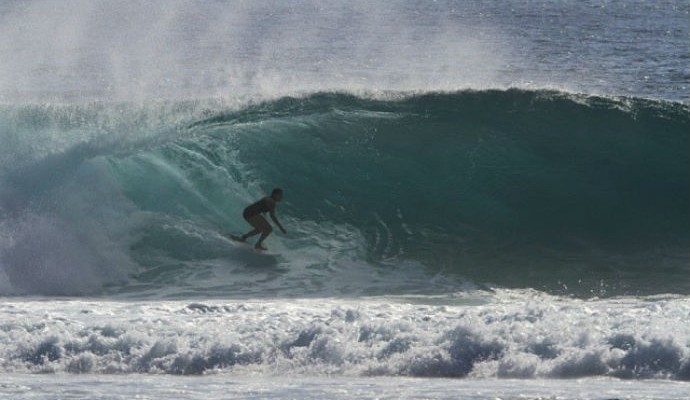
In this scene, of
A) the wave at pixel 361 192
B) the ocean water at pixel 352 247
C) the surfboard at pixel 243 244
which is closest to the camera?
the ocean water at pixel 352 247

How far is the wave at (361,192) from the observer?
15.4 meters

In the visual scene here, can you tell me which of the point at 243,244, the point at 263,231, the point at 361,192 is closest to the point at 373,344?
the point at 263,231

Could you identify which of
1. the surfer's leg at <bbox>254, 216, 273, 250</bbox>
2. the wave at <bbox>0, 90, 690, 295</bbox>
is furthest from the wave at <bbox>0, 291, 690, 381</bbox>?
the surfer's leg at <bbox>254, 216, 273, 250</bbox>

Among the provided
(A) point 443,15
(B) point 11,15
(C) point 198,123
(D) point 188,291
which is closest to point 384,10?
(A) point 443,15

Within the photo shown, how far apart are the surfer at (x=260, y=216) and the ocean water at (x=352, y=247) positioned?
1.06 feet

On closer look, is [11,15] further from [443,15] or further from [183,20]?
[443,15]

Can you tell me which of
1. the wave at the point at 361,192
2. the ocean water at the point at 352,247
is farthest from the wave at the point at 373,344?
the wave at the point at 361,192

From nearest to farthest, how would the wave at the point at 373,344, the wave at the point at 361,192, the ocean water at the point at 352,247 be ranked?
the wave at the point at 373,344, the ocean water at the point at 352,247, the wave at the point at 361,192

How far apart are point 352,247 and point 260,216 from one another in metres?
1.30

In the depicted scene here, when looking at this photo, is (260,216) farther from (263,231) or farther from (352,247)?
(352,247)

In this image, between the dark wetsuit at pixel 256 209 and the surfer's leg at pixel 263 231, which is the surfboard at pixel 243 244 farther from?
the dark wetsuit at pixel 256 209

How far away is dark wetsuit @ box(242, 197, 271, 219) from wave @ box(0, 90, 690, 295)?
1.76ft

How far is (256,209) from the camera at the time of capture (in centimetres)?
1593

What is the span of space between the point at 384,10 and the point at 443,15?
2348 millimetres
